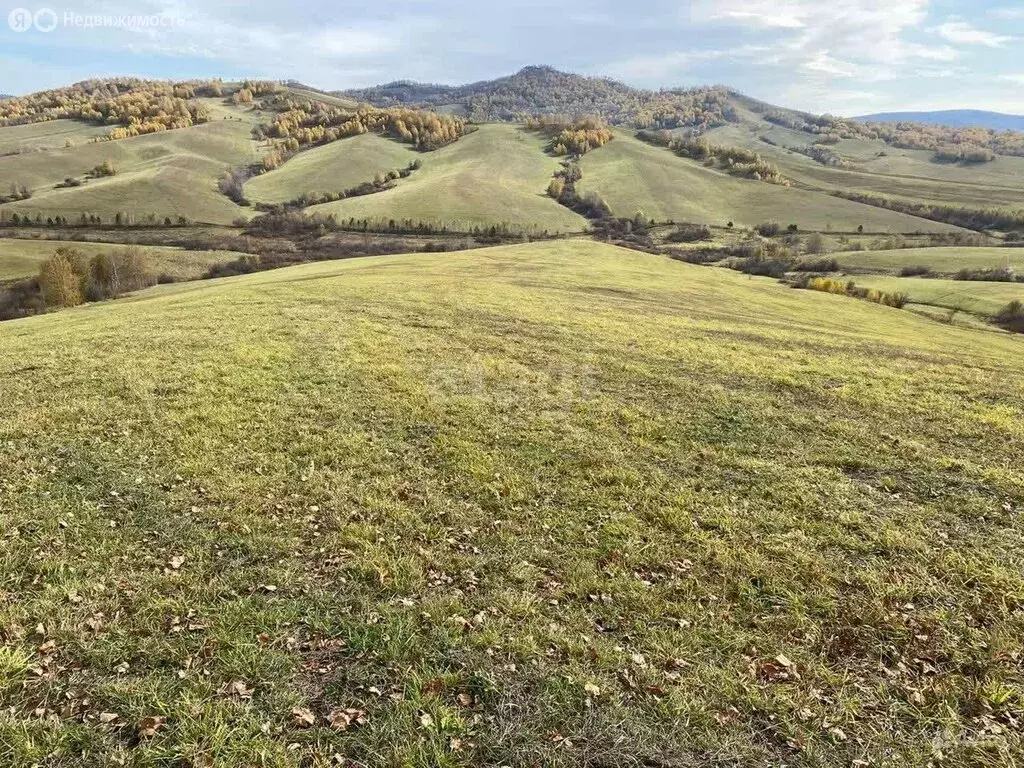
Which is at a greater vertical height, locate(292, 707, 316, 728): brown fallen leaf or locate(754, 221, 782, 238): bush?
locate(754, 221, 782, 238): bush

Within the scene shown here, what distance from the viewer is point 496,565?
1179 centimetres

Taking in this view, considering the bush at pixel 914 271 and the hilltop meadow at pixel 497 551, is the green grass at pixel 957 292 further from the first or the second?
the hilltop meadow at pixel 497 551

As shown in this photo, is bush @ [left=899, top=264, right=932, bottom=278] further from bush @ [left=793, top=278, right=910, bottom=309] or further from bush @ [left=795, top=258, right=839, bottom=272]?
bush @ [left=793, top=278, right=910, bottom=309]

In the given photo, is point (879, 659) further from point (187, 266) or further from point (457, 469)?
point (187, 266)

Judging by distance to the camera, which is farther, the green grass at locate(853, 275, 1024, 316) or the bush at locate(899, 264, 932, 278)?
the bush at locate(899, 264, 932, 278)

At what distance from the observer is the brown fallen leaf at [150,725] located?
25.0ft

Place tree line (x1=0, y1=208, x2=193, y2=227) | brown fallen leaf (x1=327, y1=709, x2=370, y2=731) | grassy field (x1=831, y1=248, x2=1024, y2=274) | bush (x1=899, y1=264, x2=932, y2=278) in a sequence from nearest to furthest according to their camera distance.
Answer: brown fallen leaf (x1=327, y1=709, x2=370, y2=731) < bush (x1=899, y1=264, x2=932, y2=278) < grassy field (x1=831, y1=248, x2=1024, y2=274) < tree line (x1=0, y1=208, x2=193, y2=227)

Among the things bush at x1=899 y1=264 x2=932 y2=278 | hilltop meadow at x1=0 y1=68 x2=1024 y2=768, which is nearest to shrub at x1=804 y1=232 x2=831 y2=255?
bush at x1=899 y1=264 x2=932 y2=278

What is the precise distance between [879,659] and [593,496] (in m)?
6.74

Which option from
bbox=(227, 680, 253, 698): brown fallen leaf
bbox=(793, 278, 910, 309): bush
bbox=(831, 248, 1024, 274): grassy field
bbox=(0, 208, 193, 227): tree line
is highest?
bbox=(0, 208, 193, 227): tree line

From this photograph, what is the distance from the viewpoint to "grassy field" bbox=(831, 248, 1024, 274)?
4486 inches

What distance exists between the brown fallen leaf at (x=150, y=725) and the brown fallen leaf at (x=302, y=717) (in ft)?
5.65

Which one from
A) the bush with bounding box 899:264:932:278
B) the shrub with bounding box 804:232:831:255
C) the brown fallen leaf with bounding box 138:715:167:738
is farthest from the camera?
the shrub with bounding box 804:232:831:255

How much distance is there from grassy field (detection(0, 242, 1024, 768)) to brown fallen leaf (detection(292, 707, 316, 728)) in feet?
0.09
